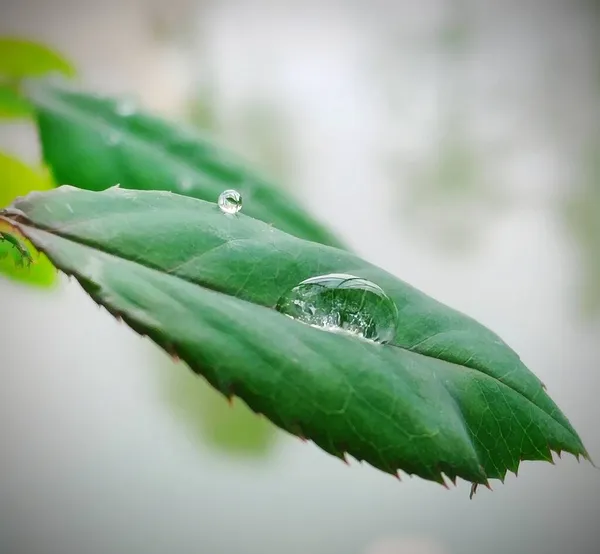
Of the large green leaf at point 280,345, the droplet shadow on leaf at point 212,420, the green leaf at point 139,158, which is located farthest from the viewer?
the droplet shadow on leaf at point 212,420

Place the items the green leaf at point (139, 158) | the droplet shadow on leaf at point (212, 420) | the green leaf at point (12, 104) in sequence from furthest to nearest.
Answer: the droplet shadow on leaf at point (212, 420), the green leaf at point (12, 104), the green leaf at point (139, 158)

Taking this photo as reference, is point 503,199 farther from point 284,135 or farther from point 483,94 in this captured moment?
point 284,135

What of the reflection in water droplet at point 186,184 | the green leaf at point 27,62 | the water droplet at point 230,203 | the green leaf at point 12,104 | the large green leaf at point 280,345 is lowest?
the green leaf at point 12,104

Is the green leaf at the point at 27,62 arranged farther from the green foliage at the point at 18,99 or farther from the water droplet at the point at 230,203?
the water droplet at the point at 230,203

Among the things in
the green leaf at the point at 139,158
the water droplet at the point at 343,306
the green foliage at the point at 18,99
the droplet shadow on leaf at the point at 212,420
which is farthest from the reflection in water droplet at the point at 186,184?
the droplet shadow on leaf at the point at 212,420

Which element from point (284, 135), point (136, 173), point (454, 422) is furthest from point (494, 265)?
point (454, 422)

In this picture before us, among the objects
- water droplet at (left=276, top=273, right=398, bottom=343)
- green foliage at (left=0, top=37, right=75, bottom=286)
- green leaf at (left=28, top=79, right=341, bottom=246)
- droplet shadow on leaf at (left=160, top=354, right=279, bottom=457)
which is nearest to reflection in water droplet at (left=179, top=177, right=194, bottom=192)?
green leaf at (left=28, top=79, right=341, bottom=246)

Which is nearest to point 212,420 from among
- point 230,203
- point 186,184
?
point 186,184

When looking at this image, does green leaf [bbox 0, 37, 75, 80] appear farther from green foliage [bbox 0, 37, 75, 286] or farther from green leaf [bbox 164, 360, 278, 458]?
green leaf [bbox 164, 360, 278, 458]
